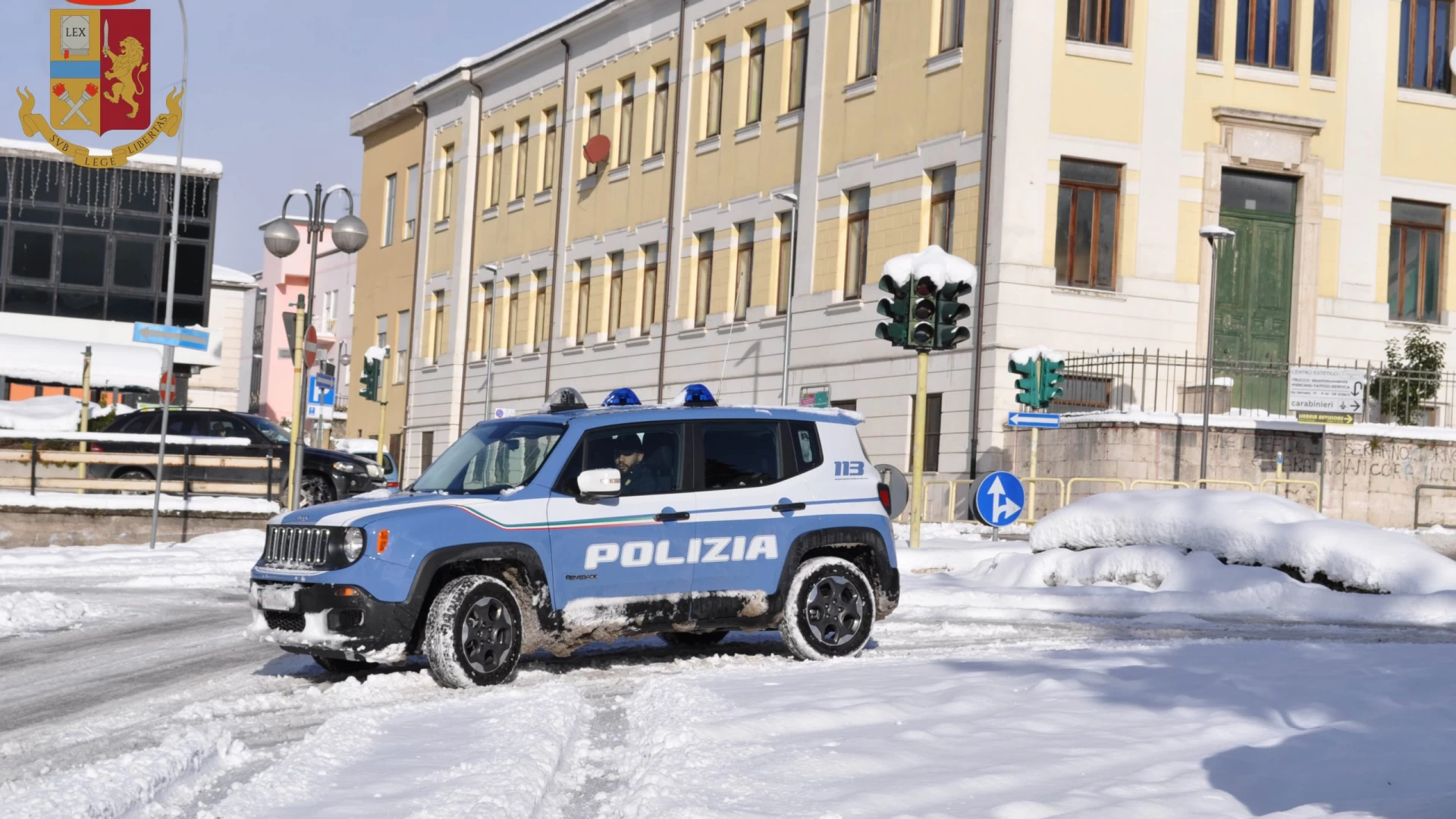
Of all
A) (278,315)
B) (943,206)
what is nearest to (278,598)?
(943,206)

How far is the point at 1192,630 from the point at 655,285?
2898 centimetres

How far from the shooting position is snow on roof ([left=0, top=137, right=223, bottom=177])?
67.8 m

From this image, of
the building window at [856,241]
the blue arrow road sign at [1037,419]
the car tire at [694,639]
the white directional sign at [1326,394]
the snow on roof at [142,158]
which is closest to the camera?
the car tire at [694,639]

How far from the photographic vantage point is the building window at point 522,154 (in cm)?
5022

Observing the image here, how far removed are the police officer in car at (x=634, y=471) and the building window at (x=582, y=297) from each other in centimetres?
3460

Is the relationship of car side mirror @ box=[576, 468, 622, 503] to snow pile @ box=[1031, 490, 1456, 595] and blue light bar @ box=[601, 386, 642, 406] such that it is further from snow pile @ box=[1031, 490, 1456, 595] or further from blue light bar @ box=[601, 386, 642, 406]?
snow pile @ box=[1031, 490, 1456, 595]

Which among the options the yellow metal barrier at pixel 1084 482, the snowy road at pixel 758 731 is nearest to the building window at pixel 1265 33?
the yellow metal barrier at pixel 1084 482

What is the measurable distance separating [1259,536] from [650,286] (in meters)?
26.5

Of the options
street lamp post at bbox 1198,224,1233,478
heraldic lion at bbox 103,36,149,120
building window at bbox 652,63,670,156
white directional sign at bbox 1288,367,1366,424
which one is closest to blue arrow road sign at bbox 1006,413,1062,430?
street lamp post at bbox 1198,224,1233,478

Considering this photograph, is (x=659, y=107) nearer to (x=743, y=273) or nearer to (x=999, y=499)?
(x=743, y=273)

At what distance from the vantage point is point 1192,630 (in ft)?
48.9

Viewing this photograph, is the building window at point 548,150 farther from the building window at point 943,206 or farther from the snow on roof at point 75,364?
the building window at point 943,206

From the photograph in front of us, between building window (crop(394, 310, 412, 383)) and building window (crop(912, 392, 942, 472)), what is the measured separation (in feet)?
88.8

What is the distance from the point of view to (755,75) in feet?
130
